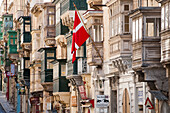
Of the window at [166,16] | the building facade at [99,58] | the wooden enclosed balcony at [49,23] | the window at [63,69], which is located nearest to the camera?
the window at [166,16]

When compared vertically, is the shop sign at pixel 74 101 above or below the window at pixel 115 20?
below

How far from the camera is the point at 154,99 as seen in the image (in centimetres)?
4012

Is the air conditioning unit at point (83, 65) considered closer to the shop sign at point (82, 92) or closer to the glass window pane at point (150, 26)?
the shop sign at point (82, 92)

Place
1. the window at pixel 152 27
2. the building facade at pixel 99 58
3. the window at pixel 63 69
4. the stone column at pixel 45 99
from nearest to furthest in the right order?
the building facade at pixel 99 58
the window at pixel 152 27
the window at pixel 63 69
the stone column at pixel 45 99

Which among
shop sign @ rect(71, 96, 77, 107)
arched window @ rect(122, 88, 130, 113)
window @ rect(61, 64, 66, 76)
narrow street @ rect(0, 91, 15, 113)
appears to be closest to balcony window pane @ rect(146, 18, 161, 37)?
arched window @ rect(122, 88, 130, 113)

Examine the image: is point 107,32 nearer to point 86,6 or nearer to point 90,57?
point 90,57

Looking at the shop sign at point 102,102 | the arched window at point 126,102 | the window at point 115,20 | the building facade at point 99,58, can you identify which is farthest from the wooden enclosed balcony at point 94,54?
the shop sign at point 102,102

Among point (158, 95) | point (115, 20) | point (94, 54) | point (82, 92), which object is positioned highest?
point (115, 20)

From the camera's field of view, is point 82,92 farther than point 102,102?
Yes

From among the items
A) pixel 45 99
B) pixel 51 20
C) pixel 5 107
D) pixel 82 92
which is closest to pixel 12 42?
pixel 5 107

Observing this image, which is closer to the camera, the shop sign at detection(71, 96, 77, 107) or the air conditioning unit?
the air conditioning unit

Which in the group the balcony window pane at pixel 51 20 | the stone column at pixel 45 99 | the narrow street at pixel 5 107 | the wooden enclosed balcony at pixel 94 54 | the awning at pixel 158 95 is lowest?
the narrow street at pixel 5 107

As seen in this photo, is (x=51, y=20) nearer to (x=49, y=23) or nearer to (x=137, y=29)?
(x=49, y=23)

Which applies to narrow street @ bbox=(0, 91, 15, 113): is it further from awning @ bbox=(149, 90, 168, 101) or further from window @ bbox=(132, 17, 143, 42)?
awning @ bbox=(149, 90, 168, 101)
